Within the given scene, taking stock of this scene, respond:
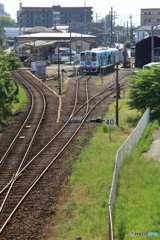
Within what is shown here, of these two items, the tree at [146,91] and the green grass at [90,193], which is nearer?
the green grass at [90,193]

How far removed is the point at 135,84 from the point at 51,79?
969 inches

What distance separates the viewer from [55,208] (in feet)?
47.4

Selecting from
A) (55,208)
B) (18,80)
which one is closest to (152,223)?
(55,208)

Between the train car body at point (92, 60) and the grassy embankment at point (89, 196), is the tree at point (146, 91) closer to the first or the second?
the grassy embankment at point (89, 196)

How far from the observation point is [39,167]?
18.8 metres

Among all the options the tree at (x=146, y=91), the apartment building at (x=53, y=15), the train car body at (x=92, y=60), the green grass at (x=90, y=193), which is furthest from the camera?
the apartment building at (x=53, y=15)

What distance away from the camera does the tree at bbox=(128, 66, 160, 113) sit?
27.4 metres

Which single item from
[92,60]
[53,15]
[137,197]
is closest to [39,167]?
[137,197]

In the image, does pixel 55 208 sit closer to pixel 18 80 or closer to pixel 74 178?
pixel 74 178

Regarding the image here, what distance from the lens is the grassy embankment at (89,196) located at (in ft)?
40.9

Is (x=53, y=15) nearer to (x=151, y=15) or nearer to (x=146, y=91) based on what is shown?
(x=151, y=15)

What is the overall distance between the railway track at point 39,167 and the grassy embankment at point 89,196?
121 cm

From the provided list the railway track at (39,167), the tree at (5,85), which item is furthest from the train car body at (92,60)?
the tree at (5,85)

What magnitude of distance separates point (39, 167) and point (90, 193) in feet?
13.2
